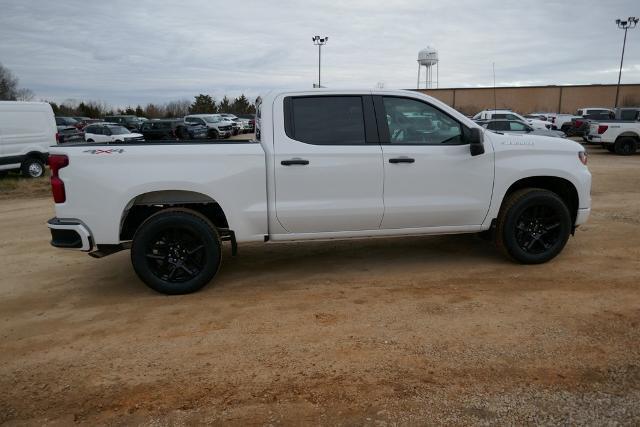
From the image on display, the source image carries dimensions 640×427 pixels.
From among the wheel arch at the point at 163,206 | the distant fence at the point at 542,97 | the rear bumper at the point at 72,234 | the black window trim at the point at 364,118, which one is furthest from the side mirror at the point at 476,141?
the distant fence at the point at 542,97

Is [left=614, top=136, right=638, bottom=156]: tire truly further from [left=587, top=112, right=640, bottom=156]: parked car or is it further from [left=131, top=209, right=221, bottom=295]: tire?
[left=131, top=209, right=221, bottom=295]: tire

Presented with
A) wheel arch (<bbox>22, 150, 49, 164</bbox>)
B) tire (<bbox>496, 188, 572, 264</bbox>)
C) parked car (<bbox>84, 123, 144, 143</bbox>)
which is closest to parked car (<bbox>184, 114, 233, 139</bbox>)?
parked car (<bbox>84, 123, 144, 143</bbox>)

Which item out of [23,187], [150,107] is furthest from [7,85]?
[23,187]

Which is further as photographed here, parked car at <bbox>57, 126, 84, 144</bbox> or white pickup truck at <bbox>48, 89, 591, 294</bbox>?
parked car at <bbox>57, 126, 84, 144</bbox>

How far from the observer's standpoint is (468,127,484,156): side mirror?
4934 mm

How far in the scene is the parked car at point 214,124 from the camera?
3125 cm

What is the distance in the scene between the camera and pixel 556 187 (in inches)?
226

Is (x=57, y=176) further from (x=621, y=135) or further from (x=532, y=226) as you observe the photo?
(x=621, y=135)

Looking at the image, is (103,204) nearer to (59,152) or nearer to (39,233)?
(59,152)

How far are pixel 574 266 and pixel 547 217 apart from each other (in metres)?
0.60

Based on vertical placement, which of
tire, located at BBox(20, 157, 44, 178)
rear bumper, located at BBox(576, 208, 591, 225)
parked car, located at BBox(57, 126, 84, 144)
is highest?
parked car, located at BBox(57, 126, 84, 144)

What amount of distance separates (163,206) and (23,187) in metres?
10.4

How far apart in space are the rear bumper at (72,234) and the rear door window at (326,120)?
208 centimetres

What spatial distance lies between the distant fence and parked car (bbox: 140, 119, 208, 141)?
32.2 metres
